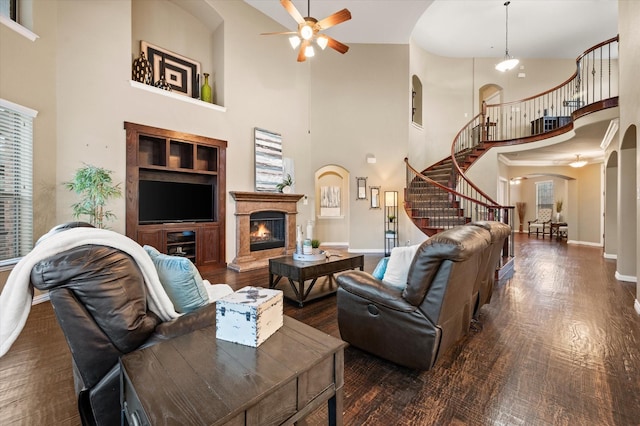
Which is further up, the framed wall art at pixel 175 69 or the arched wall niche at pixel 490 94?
the arched wall niche at pixel 490 94

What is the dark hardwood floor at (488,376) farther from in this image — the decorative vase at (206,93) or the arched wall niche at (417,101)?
the arched wall niche at (417,101)

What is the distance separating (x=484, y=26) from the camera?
7.47 m

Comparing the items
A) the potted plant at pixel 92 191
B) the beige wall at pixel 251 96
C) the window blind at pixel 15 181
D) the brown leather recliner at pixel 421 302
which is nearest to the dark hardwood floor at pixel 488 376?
the brown leather recliner at pixel 421 302

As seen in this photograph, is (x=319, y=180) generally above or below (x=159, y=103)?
below

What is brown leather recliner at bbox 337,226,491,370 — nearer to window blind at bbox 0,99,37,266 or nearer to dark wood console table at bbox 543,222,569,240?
window blind at bbox 0,99,37,266

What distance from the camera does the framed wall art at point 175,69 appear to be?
4.71m

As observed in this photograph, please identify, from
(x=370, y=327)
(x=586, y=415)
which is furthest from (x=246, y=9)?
(x=586, y=415)

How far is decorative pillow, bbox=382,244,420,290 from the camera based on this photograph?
6.64 feet

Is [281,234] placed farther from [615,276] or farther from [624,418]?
[615,276]

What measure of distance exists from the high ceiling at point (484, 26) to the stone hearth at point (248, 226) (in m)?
3.82

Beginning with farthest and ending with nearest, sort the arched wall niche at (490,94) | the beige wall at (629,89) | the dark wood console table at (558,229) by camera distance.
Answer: the dark wood console table at (558,229) → the arched wall niche at (490,94) → the beige wall at (629,89)

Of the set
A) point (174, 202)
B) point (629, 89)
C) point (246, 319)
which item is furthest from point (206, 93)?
point (629, 89)

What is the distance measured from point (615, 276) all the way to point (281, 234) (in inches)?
228

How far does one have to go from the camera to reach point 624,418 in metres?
1.54
